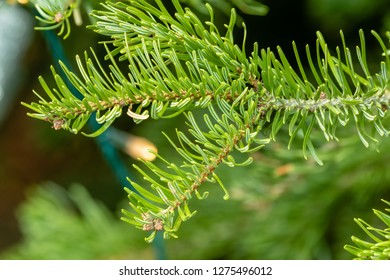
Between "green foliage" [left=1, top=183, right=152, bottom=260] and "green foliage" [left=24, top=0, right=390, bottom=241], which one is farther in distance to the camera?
"green foliage" [left=1, top=183, right=152, bottom=260]

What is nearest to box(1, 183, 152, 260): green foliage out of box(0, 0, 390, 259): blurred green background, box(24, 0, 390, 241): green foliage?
box(0, 0, 390, 259): blurred green background

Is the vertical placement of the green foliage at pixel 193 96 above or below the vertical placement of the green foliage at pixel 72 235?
below

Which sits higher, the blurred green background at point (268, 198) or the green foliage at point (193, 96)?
the blurred green background at point (268, 198)

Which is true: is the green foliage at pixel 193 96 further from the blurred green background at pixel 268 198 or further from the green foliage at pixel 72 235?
the green foliage at pixel 72 235

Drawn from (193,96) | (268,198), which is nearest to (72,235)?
(268,198)

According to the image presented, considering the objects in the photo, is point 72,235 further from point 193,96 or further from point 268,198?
point 193,96

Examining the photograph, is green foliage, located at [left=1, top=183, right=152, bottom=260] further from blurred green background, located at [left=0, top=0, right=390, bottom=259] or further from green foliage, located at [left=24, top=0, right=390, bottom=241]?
green foliage, located at [left=24, top=0, right=390, bottom=241]

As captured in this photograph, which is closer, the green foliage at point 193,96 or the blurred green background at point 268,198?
the green foliage at point 193,96

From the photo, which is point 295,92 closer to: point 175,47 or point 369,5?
point 175,47

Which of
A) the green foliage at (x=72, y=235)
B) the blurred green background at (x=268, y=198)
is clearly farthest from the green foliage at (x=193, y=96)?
the green foliage at (x=72, y=235)

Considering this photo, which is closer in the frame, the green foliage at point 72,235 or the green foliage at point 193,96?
the green foliage at point 193,96

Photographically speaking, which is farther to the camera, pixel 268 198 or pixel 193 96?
pixel 268 198
